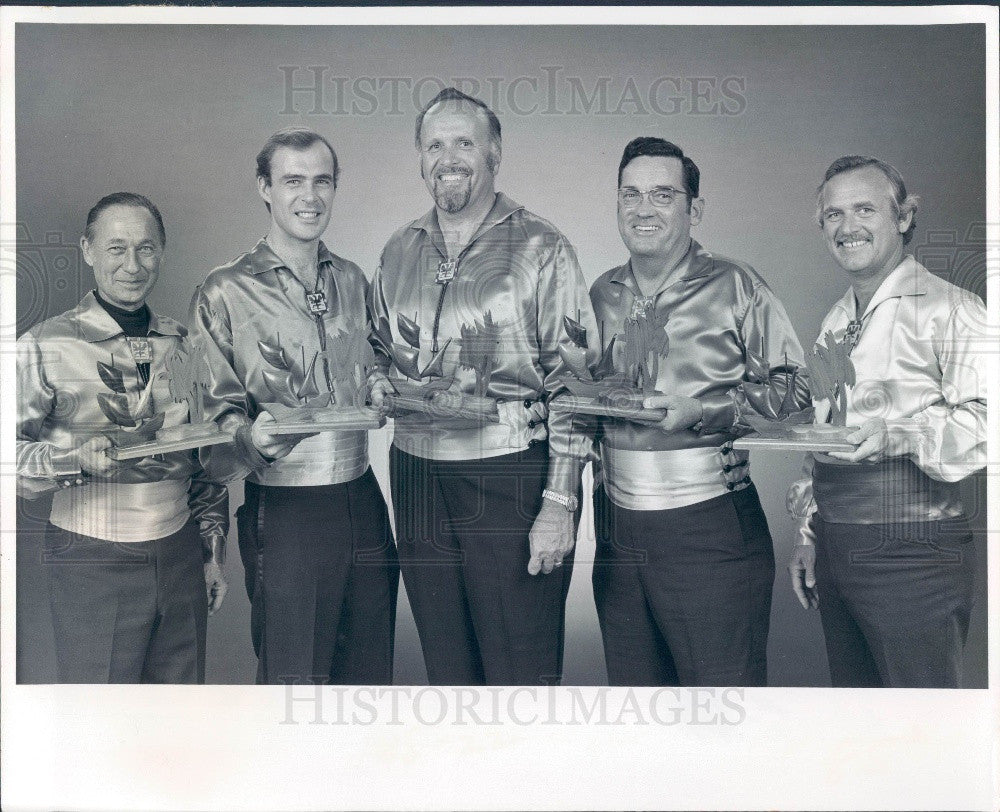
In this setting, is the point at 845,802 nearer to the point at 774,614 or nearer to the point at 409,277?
the point at 774,614

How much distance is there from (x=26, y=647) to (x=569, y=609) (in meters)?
1.76

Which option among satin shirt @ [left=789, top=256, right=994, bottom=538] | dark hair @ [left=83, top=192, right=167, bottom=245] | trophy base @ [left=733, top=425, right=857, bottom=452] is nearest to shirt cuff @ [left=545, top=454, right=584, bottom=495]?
trophy base @ [left=733, top=425, right=857, bottom=452]

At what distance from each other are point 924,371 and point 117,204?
102 inches

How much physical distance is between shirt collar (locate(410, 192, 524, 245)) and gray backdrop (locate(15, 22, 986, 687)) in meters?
0.04

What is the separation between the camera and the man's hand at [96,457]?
2.91 meters

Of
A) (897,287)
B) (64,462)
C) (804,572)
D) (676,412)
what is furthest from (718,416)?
(64,462)

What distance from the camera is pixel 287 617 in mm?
2926

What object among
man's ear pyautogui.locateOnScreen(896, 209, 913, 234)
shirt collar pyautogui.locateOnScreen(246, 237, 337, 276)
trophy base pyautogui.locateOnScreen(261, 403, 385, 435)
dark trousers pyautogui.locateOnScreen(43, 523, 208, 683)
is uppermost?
man's ear pyautogui.locateOnScreen(896, 209, 913, 234)

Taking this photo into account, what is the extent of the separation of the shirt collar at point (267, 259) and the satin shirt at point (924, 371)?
1566mm

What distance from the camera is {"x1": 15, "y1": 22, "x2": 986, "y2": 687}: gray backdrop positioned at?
9.50ft

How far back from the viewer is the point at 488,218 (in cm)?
290

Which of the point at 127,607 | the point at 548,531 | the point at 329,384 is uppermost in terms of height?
the point at 329,384

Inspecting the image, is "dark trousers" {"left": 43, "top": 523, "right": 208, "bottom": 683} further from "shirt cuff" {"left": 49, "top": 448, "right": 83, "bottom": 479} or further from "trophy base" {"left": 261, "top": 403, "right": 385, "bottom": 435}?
"trophy base" {"left": 261, "top": 403, "right": 385, "bottom": 435}

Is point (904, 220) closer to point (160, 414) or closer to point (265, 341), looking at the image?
point (265, 341)
